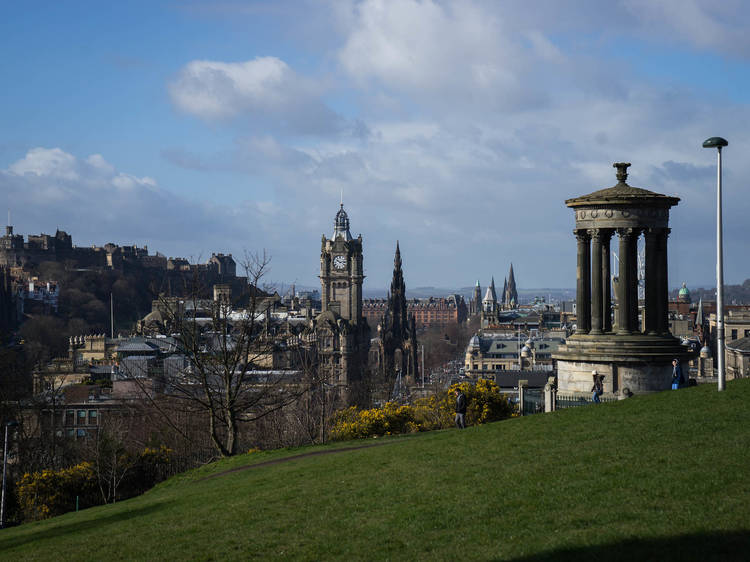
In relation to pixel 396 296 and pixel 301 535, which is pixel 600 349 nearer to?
pixel 301 535

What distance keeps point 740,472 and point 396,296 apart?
4843 inches

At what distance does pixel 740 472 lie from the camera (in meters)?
12.1

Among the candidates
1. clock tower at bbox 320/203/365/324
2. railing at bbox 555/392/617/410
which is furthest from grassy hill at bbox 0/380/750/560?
clock tower at bbox 320/203/365/324

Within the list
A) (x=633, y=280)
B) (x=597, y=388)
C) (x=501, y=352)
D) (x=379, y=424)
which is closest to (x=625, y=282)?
(x=633, y=280)

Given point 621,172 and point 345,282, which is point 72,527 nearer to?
point 621,172

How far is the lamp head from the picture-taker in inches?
715

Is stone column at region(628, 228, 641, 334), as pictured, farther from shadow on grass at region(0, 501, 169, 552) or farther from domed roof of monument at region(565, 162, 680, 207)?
shadow on grass at region(0, 501, 169, 552)

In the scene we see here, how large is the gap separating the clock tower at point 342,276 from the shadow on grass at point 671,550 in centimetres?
11864

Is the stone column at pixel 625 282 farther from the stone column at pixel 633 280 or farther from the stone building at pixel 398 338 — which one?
the stone building at pixel 398 338

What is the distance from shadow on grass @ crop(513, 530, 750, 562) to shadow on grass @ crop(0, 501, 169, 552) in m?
10.6

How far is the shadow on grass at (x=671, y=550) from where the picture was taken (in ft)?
31.2

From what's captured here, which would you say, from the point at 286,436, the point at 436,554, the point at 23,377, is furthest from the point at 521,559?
the point at 23,377

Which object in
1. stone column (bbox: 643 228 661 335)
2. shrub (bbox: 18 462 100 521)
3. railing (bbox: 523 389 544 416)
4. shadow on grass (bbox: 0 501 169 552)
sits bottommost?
shrub (bbox: 18 462 100 521)

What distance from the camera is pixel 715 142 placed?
18172 millimetres
